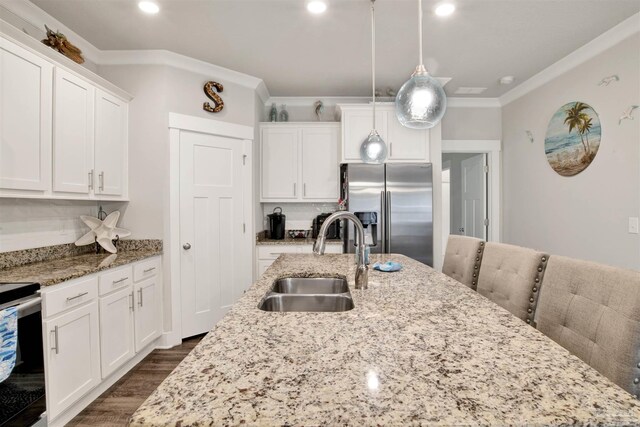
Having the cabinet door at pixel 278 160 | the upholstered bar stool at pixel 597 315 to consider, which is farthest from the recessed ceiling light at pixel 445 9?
the cabinet door at pixel 278 160

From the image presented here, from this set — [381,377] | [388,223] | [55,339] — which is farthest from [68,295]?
[388,223]

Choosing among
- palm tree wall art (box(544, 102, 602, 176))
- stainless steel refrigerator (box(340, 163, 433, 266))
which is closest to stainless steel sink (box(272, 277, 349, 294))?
stainless steel refrigerator (box(340, 163, 433, 266))

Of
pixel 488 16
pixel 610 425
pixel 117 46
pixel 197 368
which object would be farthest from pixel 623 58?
pixel 117 46

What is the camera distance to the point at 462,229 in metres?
4.78

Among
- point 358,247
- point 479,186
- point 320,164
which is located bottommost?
point 358,247

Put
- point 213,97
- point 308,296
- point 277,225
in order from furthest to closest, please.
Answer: point 277,225
point 213,97
point 308,296

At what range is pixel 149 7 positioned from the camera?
7.08 feet

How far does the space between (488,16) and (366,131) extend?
1.52 meters

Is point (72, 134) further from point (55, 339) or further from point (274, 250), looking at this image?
point (274, 250)

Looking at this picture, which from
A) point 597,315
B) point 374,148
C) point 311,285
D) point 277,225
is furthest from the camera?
point 277,225

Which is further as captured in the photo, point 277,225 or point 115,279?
point 277,225

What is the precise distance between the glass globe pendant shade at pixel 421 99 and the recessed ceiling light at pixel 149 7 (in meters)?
1.83

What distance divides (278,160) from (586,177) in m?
3.00

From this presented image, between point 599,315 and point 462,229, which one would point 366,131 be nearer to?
point 462,229
